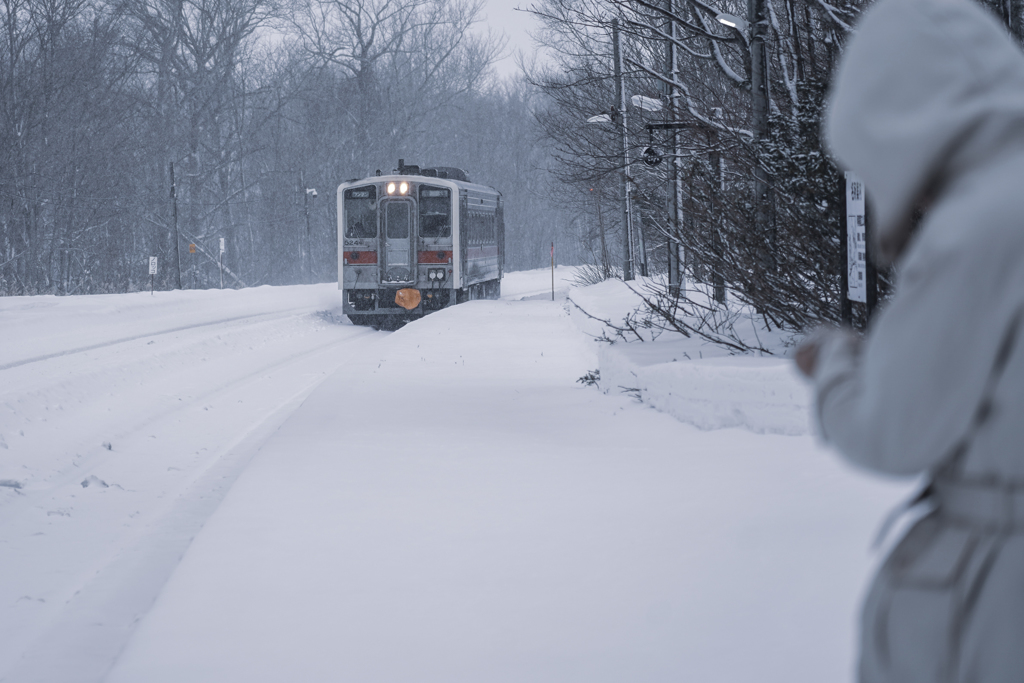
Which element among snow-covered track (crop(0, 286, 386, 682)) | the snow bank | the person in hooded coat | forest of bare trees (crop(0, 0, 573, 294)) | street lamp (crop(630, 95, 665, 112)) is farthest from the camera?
forest of bare trees (crop(0, 0, 573, 294))

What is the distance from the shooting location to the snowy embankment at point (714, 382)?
6.75m

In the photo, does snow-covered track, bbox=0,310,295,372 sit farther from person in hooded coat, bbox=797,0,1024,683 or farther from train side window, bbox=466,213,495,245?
person in hooded coat, bbox=797,0,1024,683

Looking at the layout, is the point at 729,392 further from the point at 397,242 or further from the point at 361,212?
the point at 361,212

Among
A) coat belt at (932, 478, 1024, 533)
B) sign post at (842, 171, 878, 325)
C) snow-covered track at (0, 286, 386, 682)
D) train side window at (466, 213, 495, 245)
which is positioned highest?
train side window at (466, 213, 495, 245)

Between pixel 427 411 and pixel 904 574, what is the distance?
7.54 meters

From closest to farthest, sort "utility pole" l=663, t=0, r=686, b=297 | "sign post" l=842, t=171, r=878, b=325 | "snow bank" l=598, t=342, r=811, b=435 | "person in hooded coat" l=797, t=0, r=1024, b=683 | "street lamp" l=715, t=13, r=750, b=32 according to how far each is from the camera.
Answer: "person in hooded coat" l=797, t=0, r=1024, b=683
"sign post" l=842, t=171, r=878, b=325
"snow bank" l=598, t=342, r=811, b=435
"street lamp" l=715, t=13, r=750, b=32
"utility pole" l=663, t=0, r=686, b=297

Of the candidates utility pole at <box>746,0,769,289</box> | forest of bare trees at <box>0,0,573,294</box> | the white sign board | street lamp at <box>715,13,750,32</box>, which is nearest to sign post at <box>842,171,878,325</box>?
the white sign board

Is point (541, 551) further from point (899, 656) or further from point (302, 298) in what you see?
point (302, 298)

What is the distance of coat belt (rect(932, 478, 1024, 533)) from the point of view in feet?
4.85

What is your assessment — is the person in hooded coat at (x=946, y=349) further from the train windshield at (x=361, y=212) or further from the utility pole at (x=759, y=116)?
the train windshield at (x=361, y=212)

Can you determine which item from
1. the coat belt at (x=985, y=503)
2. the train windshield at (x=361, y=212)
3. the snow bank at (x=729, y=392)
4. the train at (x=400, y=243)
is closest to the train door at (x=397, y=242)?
the train at (x=400, y=243)

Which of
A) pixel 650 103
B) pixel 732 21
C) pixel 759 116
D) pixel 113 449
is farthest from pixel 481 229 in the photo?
pixel 113 449

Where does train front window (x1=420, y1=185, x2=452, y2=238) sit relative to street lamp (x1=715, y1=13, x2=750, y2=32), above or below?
below

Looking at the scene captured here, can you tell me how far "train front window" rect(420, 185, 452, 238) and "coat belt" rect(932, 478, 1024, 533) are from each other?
20.5m
